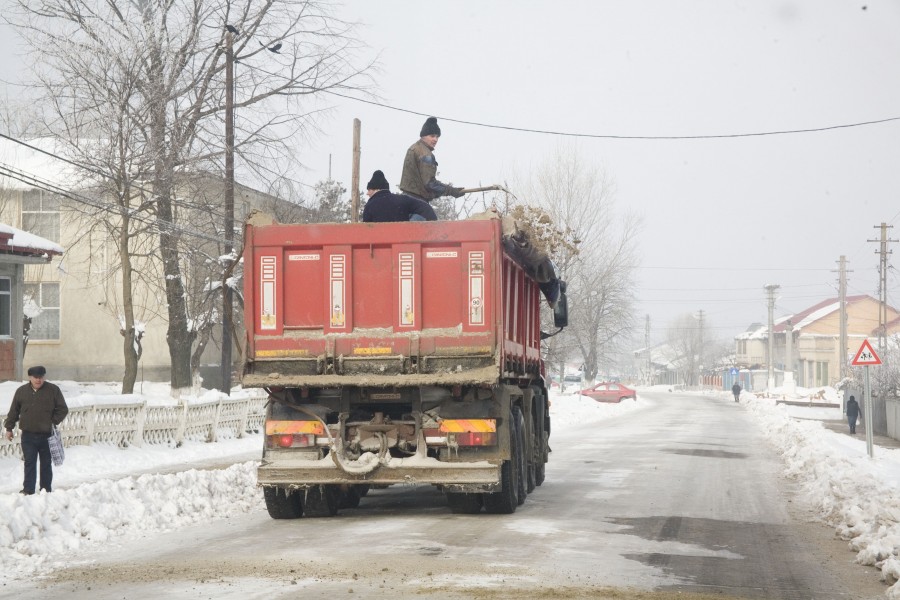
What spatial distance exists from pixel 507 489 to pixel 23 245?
19.4m

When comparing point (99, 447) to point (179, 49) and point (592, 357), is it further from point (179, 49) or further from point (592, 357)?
point (592, 357)

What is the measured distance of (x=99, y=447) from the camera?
2077cm

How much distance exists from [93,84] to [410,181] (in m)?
18.0

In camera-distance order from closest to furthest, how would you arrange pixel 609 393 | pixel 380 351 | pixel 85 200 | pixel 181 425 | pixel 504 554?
pixel 504 554
pixel 380 351
pixel 181 425
pixel 85 200
pixel 609 393

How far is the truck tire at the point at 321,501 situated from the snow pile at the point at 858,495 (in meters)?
5.43

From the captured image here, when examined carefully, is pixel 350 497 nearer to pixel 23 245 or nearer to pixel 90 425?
pixel 90 425

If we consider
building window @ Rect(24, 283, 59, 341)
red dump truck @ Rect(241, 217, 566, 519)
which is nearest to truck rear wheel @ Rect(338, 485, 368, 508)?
red dump truck @ Rect(241, 217, 566, 519)

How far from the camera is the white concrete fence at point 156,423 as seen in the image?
20203 mm

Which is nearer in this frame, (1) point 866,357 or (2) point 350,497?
(2) point 350,497

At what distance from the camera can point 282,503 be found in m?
12.1

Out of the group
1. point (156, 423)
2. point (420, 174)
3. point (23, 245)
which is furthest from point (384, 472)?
point (23, 245)

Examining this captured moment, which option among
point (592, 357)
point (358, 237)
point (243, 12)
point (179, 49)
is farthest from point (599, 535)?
point (592, 357)

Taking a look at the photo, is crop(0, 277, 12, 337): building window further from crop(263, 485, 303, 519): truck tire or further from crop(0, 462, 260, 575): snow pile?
crop(263, 485, 303, 519): truck tire

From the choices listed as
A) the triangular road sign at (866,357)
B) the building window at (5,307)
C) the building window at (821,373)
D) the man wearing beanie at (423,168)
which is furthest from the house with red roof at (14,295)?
the building window at (821,373)
